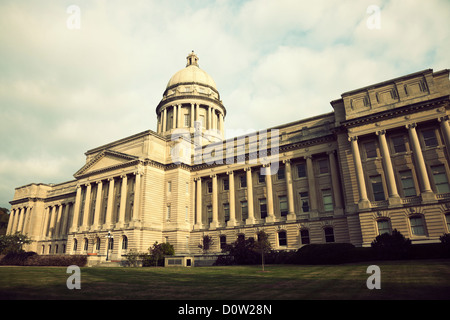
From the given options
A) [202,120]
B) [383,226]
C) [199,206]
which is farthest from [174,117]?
[383,226]

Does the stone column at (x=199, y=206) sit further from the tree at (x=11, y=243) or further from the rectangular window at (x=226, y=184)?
the tree at (x=11, y=243)

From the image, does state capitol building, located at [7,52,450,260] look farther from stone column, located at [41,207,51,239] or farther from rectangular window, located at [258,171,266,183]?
stone column, located at [41,207,51,239]

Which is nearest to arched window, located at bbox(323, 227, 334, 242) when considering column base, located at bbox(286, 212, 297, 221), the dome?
column base, located at bbox(286, 212, 297, 221)

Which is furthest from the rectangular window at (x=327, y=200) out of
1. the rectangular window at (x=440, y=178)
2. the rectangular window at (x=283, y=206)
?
the rectangular window at (x=440, y=178)

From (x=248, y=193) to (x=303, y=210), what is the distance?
8545 mm

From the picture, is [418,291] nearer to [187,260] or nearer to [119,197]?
[187,260]

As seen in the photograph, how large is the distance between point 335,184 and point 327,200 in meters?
2.52

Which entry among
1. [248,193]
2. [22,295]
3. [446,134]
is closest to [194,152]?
[248,193]

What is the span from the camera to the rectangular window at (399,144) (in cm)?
3372

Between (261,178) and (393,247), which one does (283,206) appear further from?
(393,247)

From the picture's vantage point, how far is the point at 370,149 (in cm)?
3534

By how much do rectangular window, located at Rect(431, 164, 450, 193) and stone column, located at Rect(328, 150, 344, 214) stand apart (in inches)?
402

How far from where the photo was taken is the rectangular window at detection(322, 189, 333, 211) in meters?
38.2
